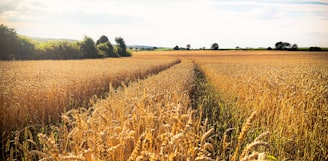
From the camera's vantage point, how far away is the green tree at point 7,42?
32031 mm

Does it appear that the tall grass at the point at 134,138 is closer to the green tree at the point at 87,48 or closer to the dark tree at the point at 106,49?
the green tree at the point at 87,48

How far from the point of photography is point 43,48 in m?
39.2

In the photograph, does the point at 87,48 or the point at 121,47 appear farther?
the point at 121,47

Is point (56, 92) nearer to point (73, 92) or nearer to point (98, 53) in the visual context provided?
point (73, 92)

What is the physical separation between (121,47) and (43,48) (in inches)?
1062

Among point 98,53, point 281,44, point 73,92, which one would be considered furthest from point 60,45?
point 281,44

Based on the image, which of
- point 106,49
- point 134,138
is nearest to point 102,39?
point 106,49

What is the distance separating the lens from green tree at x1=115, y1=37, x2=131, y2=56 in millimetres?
62494

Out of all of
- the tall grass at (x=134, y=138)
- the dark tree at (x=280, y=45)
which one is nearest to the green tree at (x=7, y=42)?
the tall grass at (x=134, y=138)

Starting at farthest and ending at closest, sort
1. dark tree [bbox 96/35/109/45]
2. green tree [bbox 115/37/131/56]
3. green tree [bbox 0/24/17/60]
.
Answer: dark tree [bbox 96/35/109/45]
green tree [bbox 115/37/131/56]
green tree [bbox 0/24/17/60]

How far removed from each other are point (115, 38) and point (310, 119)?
6322 centimetres

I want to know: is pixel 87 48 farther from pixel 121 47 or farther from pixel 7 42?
pixel 121 47

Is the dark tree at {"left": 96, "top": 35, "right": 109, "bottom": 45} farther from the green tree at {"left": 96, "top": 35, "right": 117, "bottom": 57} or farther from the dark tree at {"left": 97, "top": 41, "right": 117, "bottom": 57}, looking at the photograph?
the dark tree at {"left": 97, "top": 41, "right": 117, "bottom": 57}

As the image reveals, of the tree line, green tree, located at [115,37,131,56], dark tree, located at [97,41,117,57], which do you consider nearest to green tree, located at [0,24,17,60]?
the tree line
